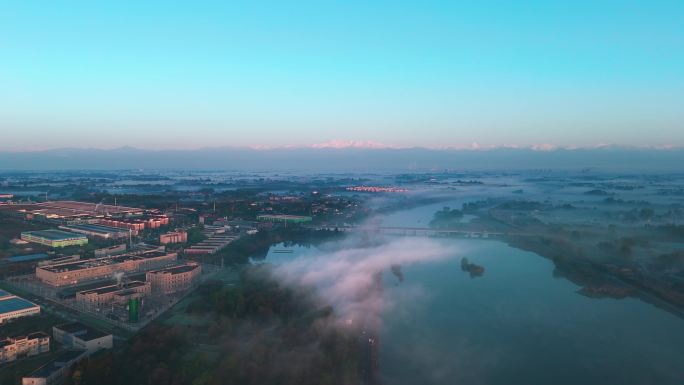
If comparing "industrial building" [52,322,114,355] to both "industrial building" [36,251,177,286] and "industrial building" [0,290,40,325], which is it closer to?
"industrial building" [0,290,40,325]

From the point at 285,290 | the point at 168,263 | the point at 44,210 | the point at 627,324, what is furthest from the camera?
the point at 44,210

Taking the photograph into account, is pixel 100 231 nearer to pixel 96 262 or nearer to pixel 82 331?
pixel 96 262

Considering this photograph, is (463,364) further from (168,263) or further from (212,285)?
(168,263)

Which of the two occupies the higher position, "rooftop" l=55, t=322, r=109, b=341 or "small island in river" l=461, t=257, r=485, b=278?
"rooftop" l=55, t=322, r=109, b=341

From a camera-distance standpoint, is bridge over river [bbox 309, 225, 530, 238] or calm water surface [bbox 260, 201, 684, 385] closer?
calm water surface [bbox 260, 201, 684, 385]

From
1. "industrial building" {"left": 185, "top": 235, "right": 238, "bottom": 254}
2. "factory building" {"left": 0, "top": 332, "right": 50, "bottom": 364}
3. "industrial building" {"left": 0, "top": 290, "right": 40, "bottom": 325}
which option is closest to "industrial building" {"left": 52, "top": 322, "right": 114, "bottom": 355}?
"factory building" {"left": 0, "top": 332, "right": 50, "bottom": 364}

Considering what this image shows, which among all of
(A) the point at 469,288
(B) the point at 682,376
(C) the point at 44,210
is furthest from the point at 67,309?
(C) the point at 44,210
